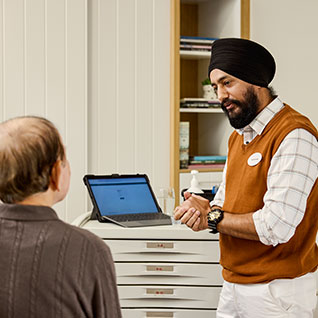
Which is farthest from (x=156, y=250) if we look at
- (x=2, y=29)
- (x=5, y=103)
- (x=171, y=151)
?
(x=2, y=29)

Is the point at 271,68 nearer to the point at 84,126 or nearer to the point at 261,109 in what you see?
the point at 261,109

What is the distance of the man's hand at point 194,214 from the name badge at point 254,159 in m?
0.24

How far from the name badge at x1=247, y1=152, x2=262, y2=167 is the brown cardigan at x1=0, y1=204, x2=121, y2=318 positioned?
75 cm

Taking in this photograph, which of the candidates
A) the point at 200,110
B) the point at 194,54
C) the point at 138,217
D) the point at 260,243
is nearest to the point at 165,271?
the point at 138,217

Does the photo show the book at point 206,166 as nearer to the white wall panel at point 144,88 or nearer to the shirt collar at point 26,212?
the white wall panel at point 144,88

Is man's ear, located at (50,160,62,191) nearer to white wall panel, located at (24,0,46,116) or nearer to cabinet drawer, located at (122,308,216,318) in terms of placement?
cabinet drawer, located at (122,308,216,318)

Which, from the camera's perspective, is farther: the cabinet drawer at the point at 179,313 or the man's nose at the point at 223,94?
the cabinet drawer at the point at 179,313

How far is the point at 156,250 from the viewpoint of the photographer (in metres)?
2.28

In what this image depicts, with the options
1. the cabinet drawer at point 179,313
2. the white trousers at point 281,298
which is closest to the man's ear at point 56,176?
the white trousers at point 281,298

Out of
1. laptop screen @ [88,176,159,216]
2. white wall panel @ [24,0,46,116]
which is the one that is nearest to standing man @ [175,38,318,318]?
laptop screen @ [88,176,159,216]

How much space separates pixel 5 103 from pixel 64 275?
1.88 metres

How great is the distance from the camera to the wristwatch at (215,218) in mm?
1738

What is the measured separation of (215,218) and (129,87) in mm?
1343

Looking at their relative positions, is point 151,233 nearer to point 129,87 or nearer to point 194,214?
point 194,214
